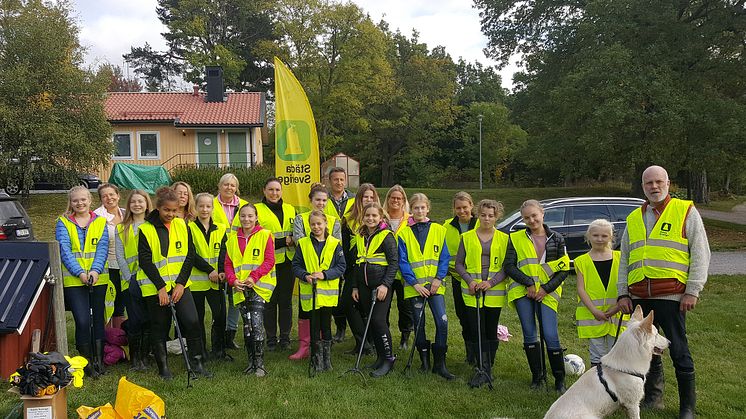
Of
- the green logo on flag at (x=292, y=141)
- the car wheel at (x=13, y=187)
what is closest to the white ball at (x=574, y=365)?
the green logo on flag at (x=292, y=141)

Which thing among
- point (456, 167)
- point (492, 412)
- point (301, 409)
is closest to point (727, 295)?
point (492, 412)

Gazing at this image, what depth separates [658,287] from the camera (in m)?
4.01

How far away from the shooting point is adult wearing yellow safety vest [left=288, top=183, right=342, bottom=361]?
18.4 ft

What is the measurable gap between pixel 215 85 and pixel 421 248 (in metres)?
24.7

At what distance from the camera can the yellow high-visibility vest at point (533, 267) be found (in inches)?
185

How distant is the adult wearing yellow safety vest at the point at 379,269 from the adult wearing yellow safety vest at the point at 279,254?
1001 millimetres

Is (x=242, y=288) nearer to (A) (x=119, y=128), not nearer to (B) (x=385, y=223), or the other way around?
(B) (x=385, y=223)

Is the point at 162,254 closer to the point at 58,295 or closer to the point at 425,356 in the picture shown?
the point at 58,295

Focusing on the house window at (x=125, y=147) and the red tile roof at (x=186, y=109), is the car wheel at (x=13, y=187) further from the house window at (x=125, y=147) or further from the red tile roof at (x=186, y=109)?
the house window at (x=125, y=147)

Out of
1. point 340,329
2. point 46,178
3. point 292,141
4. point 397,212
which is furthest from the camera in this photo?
point 46,178

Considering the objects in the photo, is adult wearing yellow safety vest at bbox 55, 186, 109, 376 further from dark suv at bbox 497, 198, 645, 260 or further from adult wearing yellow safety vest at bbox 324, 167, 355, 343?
dark suv at bbox 497, 198, 645, 260

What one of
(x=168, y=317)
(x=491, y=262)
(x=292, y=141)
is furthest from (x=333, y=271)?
(x=292, y=141)

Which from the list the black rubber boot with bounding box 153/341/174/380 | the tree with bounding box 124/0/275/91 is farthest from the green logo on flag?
the tree with bounding box 124/0/275/91

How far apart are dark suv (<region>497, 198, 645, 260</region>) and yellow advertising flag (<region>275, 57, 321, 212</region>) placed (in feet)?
15.7
